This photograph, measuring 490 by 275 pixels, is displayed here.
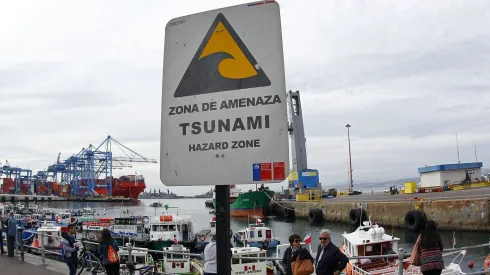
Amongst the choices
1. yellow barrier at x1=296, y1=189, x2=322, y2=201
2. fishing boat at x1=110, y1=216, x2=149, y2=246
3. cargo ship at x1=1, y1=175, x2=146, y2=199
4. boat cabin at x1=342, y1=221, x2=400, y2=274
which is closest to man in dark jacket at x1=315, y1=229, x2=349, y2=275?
boat cabin at x1=342, y1=221, x2=400, y2=274

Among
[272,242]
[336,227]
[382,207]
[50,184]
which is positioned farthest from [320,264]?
[50,184]

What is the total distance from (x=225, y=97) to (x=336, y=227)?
129ft

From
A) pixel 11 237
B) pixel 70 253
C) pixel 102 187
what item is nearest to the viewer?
pixel 70 253

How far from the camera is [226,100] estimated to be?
258 cm

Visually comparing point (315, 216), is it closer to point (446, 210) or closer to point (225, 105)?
point (446, 210)

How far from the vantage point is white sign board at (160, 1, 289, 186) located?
2.47 metres

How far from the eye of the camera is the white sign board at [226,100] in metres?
2.47

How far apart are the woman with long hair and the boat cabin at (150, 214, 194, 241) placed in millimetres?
23602

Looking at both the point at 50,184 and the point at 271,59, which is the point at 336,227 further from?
the point at 50,184

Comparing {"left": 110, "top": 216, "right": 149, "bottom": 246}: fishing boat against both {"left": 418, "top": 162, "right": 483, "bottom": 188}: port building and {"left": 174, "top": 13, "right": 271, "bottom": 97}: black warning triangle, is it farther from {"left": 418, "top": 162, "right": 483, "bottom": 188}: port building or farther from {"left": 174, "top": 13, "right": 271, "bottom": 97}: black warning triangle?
{"left": 418, "top": 162, "right": 483, "bottom": 188}: port building

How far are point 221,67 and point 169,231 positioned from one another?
1046 inches

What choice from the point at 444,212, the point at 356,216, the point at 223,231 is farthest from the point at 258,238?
the point at 223,231

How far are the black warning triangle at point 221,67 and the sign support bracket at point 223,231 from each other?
0.65 meters

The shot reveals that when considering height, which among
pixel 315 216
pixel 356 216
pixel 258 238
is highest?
pixel 356 216
